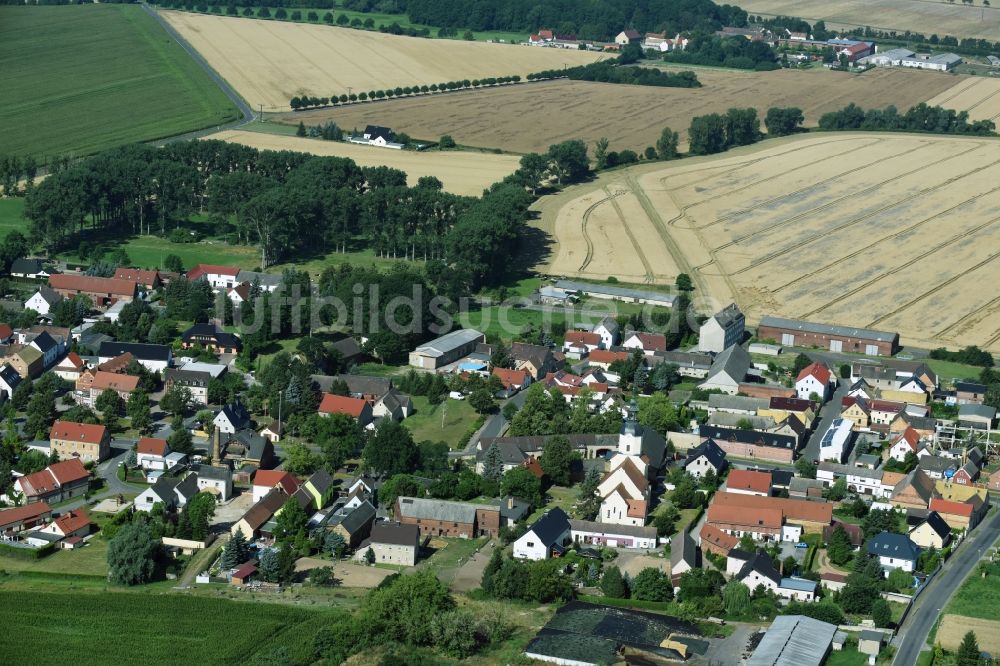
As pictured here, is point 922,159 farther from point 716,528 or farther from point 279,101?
point 716,528

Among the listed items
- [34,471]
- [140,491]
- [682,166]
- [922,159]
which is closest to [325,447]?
[140,491]

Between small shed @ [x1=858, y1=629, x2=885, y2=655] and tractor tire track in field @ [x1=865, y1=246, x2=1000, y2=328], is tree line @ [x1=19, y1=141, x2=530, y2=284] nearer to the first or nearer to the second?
tractor tire track in field @ [x1=865, y1=246, x2=1000, y2=328]

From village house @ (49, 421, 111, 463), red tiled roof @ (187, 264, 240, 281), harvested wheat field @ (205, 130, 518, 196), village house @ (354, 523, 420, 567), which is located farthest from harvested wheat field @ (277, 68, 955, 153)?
village house @ (354, 523, 420, 567)

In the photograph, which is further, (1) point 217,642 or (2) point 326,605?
(2) point 326,605

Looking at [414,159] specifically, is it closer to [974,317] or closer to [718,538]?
[974,317]

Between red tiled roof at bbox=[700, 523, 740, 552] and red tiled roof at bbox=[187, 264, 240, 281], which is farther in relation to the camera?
red tiled roof at bbox=[187, 264, 240, 281]

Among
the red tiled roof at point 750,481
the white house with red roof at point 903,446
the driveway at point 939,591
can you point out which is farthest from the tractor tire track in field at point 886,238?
the driveway at point 939,591
